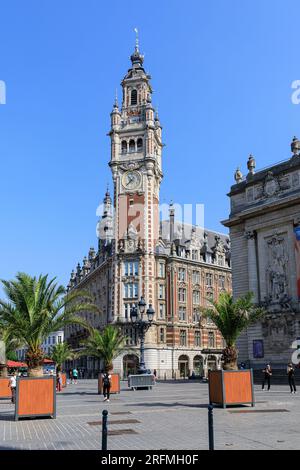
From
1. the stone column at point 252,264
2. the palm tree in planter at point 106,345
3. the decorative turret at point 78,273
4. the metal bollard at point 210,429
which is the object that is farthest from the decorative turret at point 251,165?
the decorative turret at point 78,273

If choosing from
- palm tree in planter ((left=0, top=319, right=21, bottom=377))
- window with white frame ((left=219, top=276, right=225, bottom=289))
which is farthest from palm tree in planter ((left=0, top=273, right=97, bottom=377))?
window with white frame ((left=219, top=276, right=225, bottom=289))

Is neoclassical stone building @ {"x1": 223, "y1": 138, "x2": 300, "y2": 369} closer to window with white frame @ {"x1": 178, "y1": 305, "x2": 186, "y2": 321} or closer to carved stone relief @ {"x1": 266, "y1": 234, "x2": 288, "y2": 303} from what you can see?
carved stone relief @ {"x1": 266, "y1": 234, "x2": 288, "y2": 303}

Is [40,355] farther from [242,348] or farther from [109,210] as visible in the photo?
[109,210]

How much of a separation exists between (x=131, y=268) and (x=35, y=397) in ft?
185

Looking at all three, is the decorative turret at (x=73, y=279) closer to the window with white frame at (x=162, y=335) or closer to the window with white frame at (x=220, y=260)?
the window with white frame at (x=220, y=260)

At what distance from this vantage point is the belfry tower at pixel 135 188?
74.2m

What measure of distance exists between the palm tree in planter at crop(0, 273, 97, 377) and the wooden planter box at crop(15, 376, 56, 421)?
1607 millimetres

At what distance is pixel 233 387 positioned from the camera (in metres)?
20.8

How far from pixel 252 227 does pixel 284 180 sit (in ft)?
17.9

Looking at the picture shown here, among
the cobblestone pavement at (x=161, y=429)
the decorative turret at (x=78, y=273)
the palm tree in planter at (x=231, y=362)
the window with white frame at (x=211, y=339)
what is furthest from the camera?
the decorative turret at (x=78, y=273)

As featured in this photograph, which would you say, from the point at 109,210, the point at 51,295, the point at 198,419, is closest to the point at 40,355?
the point at 51,295

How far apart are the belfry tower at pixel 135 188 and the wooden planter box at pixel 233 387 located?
172ft
